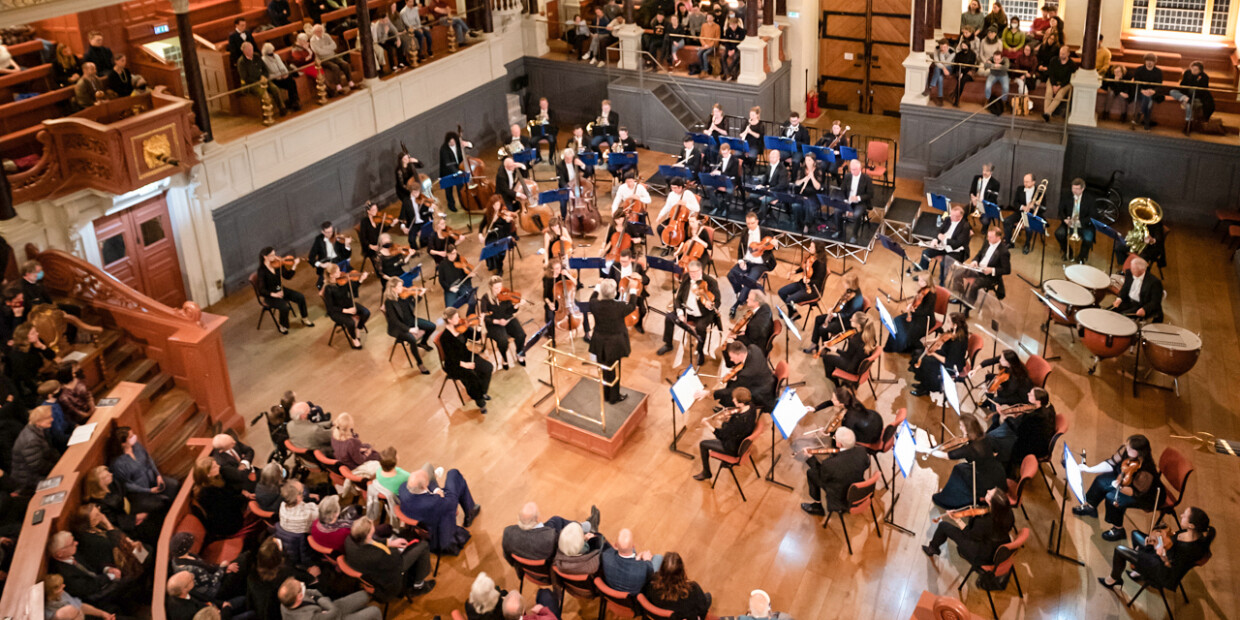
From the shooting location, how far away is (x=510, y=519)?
31.9ft

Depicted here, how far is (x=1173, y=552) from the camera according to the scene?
802 cm

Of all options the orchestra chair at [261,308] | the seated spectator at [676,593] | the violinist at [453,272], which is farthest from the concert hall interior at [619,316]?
the violinist at [453,272]

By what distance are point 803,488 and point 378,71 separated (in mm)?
9877

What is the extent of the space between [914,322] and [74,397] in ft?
27.4

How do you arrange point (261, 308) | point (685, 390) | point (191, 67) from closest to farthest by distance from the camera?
point (685, 390) → point (191, 67) → point (261, 308)

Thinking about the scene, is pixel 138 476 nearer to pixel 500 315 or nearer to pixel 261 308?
pixel 500 315

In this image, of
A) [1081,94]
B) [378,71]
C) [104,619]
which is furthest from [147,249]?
[1081,94]

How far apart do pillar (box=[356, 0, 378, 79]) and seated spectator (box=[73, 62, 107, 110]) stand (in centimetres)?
415

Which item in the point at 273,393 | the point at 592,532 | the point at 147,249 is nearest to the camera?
the point at 592,532

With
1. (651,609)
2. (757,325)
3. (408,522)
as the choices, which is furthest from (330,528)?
(757,325)

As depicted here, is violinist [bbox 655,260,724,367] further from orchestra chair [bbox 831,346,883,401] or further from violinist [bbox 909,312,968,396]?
violinist [bbox 909,312,968,396]

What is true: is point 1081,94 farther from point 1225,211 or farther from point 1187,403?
point 1187,403

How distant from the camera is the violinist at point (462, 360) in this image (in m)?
10.8

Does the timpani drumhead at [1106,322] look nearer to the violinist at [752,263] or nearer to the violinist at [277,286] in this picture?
the violinist at [752,263]
